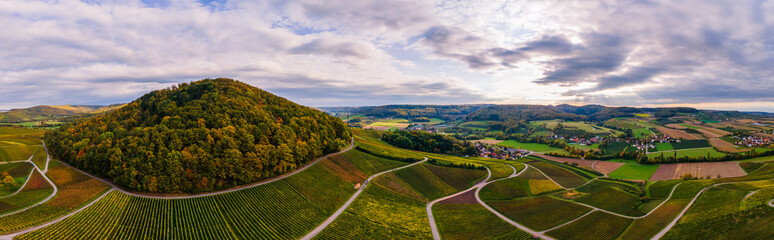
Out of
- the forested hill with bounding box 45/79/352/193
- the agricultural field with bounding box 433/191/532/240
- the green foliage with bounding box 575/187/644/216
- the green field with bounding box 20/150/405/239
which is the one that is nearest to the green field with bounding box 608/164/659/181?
the green foliage with bounding box 575/187/644/216

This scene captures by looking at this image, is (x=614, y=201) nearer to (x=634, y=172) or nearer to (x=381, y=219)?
(x=634, y=172)

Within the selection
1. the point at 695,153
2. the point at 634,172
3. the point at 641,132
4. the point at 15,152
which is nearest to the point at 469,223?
the point at 634,172

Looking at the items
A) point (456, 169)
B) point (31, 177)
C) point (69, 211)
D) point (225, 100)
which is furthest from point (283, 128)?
point (456, 169)

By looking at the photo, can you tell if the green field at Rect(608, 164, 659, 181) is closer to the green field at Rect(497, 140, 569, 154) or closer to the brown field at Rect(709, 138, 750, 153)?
the green field at Rect(497, 140, 569, 154)

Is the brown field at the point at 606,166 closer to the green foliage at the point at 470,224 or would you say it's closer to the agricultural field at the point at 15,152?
the green foliage at the point at 470,224

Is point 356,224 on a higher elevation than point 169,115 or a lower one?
lower

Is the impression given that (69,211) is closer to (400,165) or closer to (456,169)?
(400,165)
